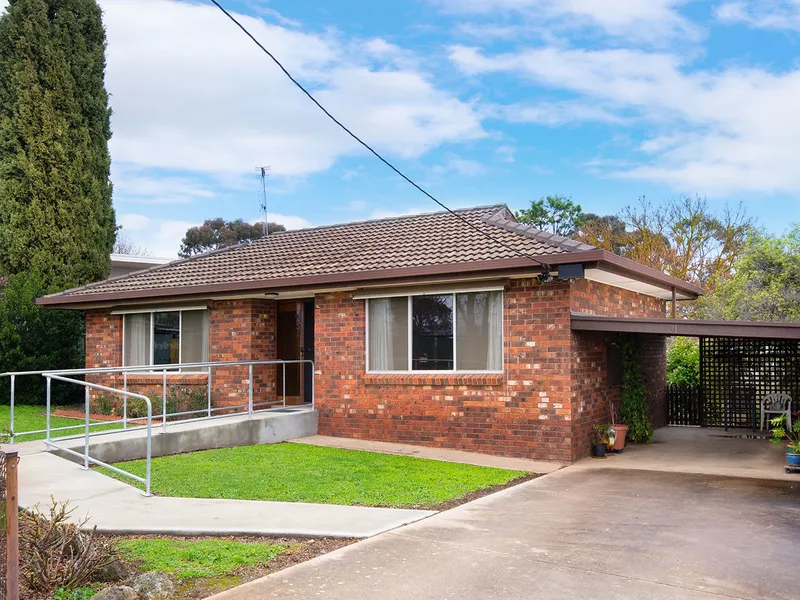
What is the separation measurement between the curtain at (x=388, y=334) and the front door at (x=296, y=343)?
241 centimetres

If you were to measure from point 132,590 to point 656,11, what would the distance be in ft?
35.7

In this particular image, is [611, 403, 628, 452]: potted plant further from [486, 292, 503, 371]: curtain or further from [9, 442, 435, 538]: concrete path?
[9, 442, 435, 538]: concrete path

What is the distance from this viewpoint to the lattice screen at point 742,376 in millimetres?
15016

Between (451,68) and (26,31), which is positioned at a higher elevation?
(26,31)

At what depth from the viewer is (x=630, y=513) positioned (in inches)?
299

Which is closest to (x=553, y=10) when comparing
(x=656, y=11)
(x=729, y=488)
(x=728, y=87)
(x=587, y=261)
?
(x=656, y=11)

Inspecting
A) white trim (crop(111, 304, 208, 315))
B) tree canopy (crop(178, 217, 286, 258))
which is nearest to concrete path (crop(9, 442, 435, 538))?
white trim (crop(111, 304, 208, 315))

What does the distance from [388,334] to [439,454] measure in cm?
234

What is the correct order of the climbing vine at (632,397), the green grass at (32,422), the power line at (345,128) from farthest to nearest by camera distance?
the climbing vine at (632,397), the green grass at (32,422), the power line at (345,128)

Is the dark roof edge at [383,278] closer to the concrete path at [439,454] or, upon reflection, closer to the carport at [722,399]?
the carport at [722,399]

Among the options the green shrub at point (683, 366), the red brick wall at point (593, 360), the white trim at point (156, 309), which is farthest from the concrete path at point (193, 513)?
the green shrub at point (683, 366)

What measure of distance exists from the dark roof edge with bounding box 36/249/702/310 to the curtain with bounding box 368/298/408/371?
631 millimetres

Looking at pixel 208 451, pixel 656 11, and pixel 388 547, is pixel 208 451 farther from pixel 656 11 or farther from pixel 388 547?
pixel 656 11

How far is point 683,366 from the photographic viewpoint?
18.1 meters
